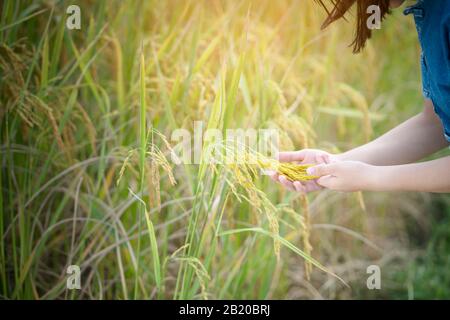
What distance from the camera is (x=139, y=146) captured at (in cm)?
145

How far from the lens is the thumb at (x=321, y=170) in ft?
3.74

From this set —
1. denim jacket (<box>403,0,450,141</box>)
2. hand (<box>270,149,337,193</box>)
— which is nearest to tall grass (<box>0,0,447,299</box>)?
hand (<box>270,149,337,193</box>)

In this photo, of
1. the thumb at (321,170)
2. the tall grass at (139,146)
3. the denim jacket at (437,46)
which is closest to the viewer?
A: the denim jacket at (437,46)

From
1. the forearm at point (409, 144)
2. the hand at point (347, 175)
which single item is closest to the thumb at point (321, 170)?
the hand at point (347, 175)

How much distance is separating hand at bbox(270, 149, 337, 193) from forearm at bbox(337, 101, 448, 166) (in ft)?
0.20

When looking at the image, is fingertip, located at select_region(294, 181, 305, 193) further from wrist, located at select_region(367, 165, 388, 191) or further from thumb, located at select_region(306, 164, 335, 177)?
wrist, located at select_region(367, 165, 388, 191)

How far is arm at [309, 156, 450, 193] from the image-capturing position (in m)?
1.01

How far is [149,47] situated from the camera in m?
1.69

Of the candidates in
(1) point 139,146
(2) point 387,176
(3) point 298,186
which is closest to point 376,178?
(2) point 387,176

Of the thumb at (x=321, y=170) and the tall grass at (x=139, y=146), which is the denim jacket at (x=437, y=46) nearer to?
the thumb at (x=321, y=170)

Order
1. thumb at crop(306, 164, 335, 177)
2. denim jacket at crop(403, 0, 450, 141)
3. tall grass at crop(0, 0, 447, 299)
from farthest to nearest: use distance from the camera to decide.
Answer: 1. tall grass at crop(0, 0, 447, 299)
2. thumb at crop(306, 164, 335, 177)
3. denim jacket at crop(403, 0, 450, 141)

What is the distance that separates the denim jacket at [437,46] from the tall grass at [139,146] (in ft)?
1.19
